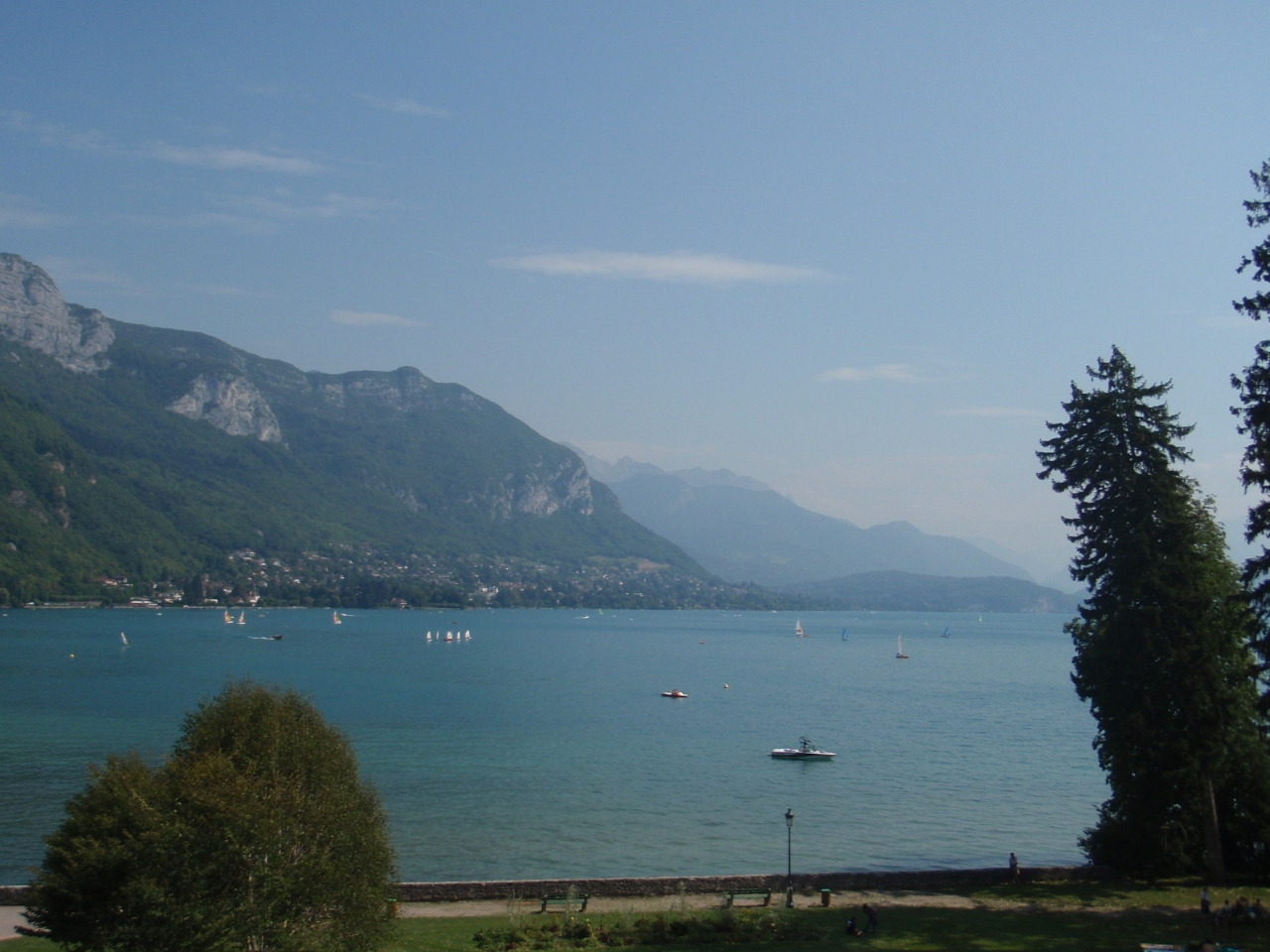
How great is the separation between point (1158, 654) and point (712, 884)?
15911mm

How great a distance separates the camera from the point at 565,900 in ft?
91.4

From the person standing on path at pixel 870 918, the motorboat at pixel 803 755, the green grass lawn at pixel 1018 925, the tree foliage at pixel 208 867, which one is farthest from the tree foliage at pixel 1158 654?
the motorboat at pixel 803 755

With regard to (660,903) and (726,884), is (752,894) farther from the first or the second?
(660,903)

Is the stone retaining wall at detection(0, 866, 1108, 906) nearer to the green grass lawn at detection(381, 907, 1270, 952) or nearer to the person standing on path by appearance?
the green grass lawn at detection(381, 907, 1270, 952)

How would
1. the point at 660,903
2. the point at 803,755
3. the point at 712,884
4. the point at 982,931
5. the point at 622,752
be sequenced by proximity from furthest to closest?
the point at 622,752 → the point at 803,755 → the point at 712,884 → the point at 660,903 → the point at 982,931

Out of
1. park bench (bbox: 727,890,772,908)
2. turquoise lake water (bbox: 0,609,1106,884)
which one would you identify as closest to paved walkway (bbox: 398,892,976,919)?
park bench (bbox: 727,890,772,908)

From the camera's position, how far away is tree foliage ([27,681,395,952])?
17.6m

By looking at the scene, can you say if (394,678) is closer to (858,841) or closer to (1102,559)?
(858,841)

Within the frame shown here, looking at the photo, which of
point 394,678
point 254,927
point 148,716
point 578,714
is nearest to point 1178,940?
point 254,927

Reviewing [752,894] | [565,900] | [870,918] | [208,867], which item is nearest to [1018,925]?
[870,918]

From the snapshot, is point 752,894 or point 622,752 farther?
point 622,752

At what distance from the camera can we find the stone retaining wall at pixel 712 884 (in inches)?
1107

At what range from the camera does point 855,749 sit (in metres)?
66.8

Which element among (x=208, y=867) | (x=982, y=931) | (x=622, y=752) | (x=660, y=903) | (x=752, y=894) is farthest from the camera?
(x=622, y=752)
